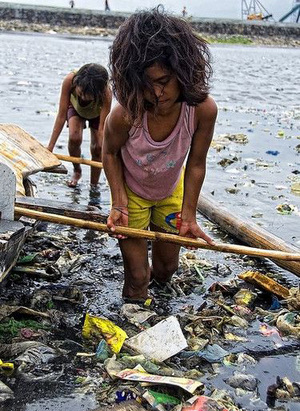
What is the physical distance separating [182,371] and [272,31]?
5309 centimetres

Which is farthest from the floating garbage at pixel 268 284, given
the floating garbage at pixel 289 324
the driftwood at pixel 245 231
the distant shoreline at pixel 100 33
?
the distant shoreline at pixel 100 33

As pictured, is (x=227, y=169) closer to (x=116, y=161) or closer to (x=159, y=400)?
(x=116, y=161)

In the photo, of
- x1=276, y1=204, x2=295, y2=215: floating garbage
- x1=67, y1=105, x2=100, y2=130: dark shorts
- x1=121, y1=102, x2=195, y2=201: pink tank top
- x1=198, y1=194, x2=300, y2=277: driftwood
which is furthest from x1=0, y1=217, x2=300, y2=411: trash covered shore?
x1=67, y1=105, x2=100, y2=130: dark shorts

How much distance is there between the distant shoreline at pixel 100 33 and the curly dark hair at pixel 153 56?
125 feet

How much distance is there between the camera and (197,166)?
393cm

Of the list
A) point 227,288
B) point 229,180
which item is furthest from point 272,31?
point 227,288

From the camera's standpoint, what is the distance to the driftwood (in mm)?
4758

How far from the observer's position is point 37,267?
4555mm

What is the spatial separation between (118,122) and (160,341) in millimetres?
1225

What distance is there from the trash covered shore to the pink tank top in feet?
2.42

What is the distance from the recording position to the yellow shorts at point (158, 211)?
13.3 feet

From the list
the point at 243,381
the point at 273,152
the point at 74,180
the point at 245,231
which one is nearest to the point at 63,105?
the point at 74,180

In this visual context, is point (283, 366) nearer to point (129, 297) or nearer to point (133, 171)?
point (129, 297)

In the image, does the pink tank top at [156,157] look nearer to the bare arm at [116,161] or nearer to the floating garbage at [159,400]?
the bare arm at [116,161]
